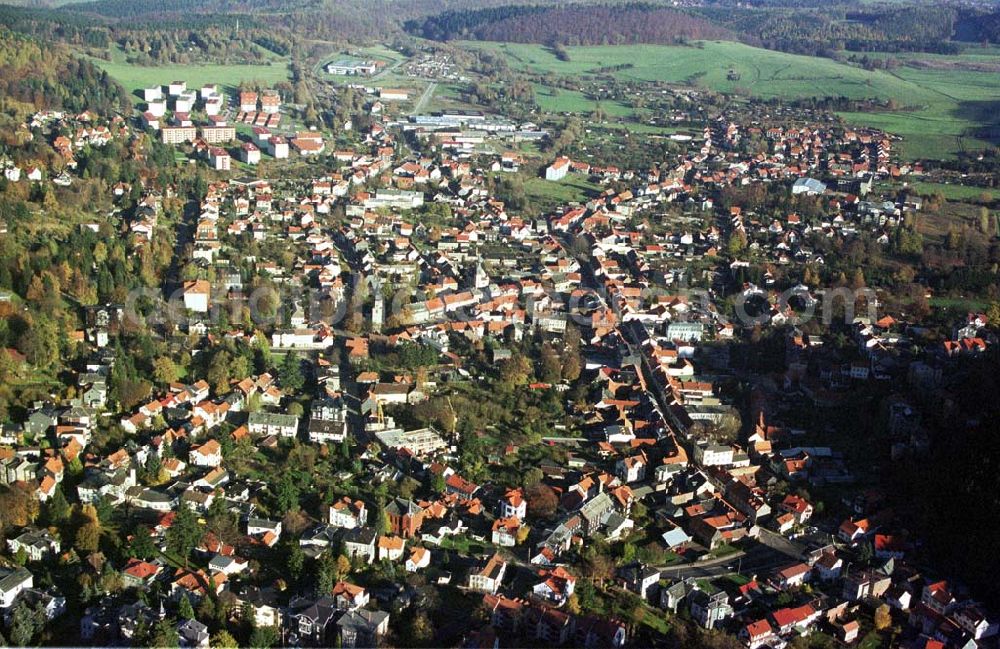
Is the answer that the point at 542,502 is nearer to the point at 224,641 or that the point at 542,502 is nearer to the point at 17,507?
the point at 224,641

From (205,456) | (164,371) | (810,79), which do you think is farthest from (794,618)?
(810,79)

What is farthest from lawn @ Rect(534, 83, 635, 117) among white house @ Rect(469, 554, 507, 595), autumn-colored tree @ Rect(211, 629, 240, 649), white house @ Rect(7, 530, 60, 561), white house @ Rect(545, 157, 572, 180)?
autumn-colored tree @ Rect(211, 629, 240, 649)

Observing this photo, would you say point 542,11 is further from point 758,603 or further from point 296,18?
point 758,603

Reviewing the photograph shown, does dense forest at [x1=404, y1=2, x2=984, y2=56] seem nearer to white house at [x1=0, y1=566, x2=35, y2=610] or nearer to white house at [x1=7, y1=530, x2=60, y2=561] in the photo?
white house at [x1=7, y1=530, x2=60, y2=561]

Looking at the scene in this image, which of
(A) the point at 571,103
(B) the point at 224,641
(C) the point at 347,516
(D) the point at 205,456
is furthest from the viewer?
(A) the point at 571,103

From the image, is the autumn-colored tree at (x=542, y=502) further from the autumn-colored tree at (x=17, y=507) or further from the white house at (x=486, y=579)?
the autumn-colored tree at (x=17, y=507)

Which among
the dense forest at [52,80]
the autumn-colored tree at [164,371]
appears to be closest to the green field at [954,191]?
the autumn-colored tree at [164,371]
